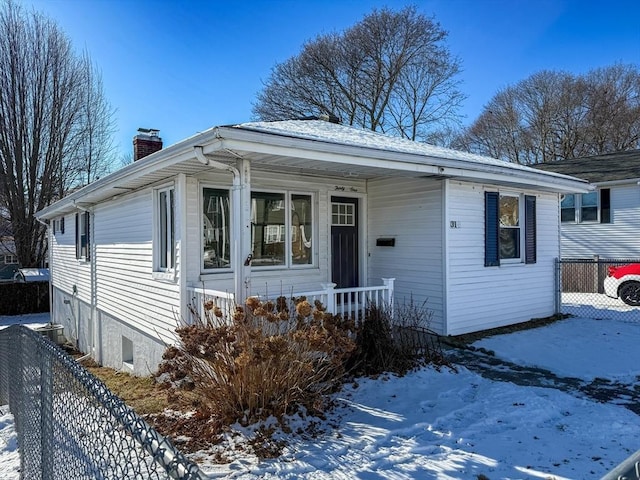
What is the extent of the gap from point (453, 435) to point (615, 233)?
14.1m

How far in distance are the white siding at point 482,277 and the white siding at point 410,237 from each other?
23 centimetres

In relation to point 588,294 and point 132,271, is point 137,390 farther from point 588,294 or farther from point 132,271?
point 588,294

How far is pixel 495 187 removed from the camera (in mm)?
8430

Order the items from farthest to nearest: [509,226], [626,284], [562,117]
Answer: [562,117], [626,284], [509,226]

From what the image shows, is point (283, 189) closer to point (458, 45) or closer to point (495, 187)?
point (495, 187)

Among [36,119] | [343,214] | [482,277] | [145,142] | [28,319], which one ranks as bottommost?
[28,319]

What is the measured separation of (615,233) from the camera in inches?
582

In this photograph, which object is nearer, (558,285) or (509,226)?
(509,226)

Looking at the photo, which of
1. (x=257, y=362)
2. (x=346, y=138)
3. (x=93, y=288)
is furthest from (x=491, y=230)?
(x=93, y=288)

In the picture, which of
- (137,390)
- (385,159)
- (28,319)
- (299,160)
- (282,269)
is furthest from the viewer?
(28,319)

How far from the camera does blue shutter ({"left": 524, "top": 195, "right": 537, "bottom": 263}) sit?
902cm

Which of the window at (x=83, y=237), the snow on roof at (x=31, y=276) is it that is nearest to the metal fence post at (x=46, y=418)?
the window at (x=83, y=237)

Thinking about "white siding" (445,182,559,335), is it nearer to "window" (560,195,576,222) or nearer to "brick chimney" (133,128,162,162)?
"brick chimney" (133,128,162,162)

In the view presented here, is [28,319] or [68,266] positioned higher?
[68,266]
